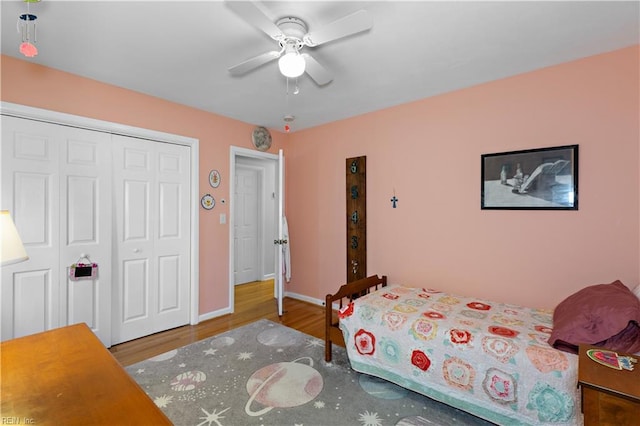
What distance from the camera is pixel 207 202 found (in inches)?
138

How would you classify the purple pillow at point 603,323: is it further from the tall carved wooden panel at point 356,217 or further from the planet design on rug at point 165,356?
the planet design on rug at point 165,356

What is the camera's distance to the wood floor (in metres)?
2.77

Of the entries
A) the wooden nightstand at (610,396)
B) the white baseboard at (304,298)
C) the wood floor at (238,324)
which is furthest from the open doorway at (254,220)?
the wooden nightstand at (610,396)

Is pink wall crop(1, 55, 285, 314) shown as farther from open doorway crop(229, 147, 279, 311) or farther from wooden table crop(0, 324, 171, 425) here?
wooden table crop(0, 324, 171, 425)

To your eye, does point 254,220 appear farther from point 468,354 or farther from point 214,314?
Answer: point 468,354

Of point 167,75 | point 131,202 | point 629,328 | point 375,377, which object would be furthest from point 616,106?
point 131,202

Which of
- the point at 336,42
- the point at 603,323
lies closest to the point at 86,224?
the point at 336,42

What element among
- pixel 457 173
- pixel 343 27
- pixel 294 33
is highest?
pixel 294 33

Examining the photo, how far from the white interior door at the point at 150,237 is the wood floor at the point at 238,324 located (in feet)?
0.56

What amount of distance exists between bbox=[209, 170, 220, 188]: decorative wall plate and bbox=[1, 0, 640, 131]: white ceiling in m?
0.92

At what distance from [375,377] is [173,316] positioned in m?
2.26

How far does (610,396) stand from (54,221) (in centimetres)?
361

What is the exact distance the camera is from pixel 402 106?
3246mm

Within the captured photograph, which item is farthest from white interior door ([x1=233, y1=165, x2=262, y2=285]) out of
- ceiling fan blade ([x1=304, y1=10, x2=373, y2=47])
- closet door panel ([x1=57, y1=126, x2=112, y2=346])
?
ceiling fan blade ([x1=304, y1=10, x2=373, y2=47])
